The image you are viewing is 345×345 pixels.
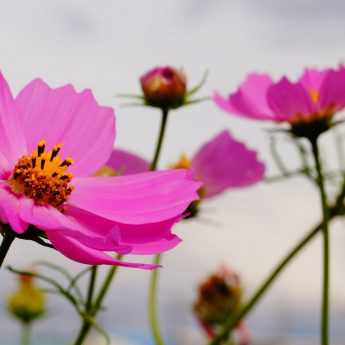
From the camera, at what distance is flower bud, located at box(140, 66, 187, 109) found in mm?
770

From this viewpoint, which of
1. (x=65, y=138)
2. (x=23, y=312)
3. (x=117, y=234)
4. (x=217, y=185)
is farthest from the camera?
(x=23, y=312)

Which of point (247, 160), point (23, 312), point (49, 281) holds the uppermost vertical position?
point (247, 160)

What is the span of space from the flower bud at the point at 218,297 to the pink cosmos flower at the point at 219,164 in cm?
53

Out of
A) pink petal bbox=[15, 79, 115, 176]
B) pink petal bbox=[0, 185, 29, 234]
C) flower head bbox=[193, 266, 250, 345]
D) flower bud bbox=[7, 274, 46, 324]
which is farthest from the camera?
flower bud bbox=[7, 274, 46, 324]

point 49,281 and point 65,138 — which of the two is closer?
point 65,138

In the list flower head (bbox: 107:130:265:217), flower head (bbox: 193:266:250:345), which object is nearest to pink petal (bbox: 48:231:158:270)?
flower head (bbox: 107:130:265:217)

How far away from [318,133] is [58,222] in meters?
0.46

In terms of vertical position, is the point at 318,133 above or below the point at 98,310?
above

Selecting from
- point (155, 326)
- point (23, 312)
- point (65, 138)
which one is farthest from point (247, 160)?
point (23, 312)

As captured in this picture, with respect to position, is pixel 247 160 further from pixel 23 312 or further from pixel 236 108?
pixel 23 312

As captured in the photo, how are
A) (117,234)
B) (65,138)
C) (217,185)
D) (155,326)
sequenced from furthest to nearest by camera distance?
1. (217,185)
2. (155,326)
3. (65,138)
4. (117,234)

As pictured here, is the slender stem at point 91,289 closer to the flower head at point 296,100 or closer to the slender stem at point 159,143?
the slender stem at point 159,143

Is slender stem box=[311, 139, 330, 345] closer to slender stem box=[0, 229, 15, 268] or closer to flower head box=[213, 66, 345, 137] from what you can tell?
flower head box=[213, 66, 345, 137]

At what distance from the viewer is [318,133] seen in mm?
813
